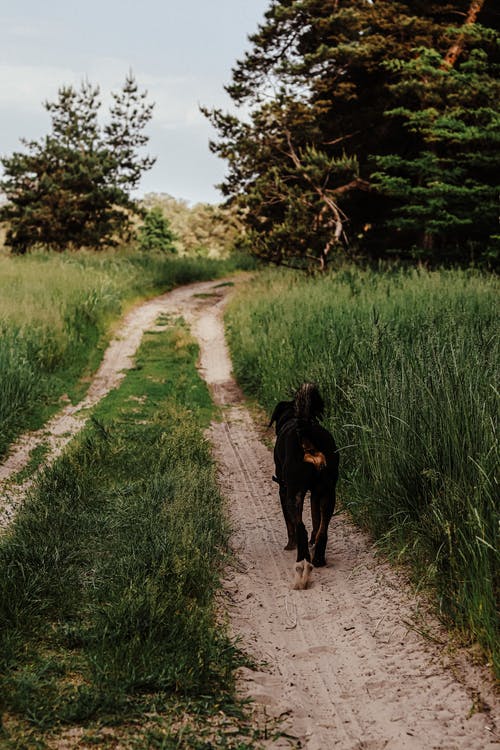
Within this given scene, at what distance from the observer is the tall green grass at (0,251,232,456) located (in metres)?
10.6

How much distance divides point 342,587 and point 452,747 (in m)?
1.85

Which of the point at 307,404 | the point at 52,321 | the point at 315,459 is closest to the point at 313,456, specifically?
the point at 315,459

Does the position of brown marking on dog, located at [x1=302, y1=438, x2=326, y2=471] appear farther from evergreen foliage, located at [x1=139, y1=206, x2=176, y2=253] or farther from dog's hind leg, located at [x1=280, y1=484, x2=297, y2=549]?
evergreen foliage, located at [x1=139, y1=206, x2=176, y2=253]

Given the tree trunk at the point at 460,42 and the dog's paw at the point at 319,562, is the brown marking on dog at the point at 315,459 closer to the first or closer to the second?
the dog's paw at the point at 319,562

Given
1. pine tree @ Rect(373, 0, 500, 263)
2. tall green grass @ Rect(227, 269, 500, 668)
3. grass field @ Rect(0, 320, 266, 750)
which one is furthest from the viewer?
pine tree @ Rect(373, 0, 500, 263)

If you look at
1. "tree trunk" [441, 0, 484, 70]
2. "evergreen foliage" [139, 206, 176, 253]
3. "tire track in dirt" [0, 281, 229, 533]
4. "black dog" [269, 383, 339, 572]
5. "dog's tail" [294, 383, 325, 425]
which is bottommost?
"tire track in dirt" [0, 281, 229, 533]

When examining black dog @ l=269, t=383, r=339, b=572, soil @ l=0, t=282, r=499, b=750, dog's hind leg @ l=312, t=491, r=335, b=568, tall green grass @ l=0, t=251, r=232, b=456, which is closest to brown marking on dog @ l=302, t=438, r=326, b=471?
black dog @ l=269, t=383, r=339, b=572

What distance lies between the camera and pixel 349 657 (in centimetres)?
403

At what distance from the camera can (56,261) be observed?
23688mm

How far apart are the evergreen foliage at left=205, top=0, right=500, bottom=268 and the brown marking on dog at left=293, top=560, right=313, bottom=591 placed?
54.2 ft

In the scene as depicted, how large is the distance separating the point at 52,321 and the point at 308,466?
10.6 meters

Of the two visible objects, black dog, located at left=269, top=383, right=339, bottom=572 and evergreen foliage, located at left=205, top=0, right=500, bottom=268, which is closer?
black dog, located at left=269, top=383, right=339, bottom=572

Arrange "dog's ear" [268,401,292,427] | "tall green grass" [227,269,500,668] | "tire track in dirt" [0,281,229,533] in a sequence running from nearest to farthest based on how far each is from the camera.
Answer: "tall green grass" [227,269,500,668] → "dog's ear" [268,401,292,427] → "tire track in dirt" [0,281,229,533]

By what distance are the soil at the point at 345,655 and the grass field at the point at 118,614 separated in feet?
0.81
